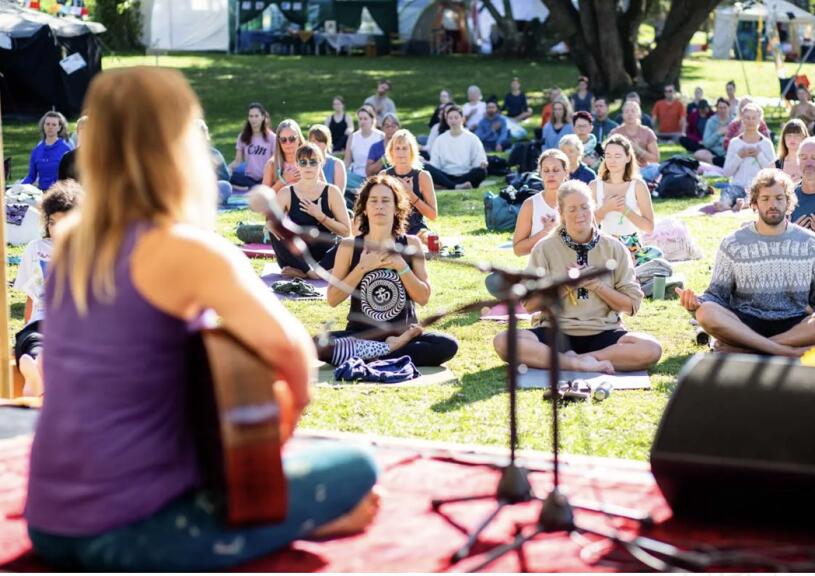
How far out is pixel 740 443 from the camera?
3.49 metres

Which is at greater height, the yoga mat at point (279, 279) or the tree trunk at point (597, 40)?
the tree trunk at point (597, 40)

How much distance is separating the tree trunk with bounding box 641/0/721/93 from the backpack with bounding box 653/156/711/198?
12.1 metres

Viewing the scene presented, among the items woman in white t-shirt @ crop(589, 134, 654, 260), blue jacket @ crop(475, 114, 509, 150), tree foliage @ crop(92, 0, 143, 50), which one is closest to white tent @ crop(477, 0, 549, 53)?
tree foliage @ crop(92, 0, 143, 50)

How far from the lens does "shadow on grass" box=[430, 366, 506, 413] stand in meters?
6.18

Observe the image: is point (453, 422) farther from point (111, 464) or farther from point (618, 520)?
point (111, 464)

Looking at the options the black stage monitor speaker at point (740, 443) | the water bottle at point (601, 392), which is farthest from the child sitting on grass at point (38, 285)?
the black stage monitor speaker at point (740, 443)

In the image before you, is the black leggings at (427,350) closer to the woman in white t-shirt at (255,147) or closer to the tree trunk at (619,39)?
the woman in white t-shirt at (255,147)

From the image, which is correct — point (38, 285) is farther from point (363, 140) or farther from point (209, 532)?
point (363, 140)

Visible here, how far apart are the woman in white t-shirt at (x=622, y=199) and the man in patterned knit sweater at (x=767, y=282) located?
72.3 inches

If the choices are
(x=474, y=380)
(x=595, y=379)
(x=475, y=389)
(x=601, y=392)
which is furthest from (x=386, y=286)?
(x=601, y=392)

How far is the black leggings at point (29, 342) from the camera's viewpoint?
5.68 meters

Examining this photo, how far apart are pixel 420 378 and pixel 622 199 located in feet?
8.42

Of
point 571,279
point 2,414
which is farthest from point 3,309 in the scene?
point 571,279

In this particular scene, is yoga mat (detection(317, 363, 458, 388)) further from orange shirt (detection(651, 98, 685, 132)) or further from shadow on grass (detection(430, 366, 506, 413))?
orange shirt (detection(651, 98, 685, 132))
